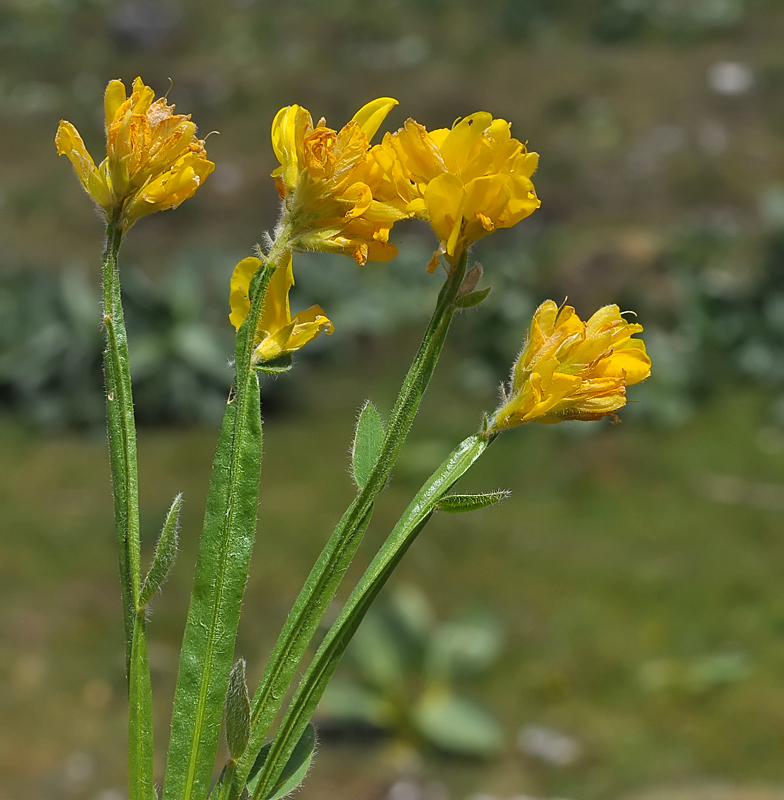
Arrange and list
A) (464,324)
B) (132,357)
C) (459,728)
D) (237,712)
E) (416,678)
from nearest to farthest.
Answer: (237,712), (459,728), (416,678), (132,357), (464,324)


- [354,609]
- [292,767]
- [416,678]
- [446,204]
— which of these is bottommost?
[416,678]

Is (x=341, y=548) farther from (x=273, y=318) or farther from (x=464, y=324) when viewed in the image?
(x=464, y=324)

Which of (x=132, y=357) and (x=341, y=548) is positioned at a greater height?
(x=341, y=548)

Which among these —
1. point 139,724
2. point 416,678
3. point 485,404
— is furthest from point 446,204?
point 485,404

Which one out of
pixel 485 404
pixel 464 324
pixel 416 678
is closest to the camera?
pixel 416 678

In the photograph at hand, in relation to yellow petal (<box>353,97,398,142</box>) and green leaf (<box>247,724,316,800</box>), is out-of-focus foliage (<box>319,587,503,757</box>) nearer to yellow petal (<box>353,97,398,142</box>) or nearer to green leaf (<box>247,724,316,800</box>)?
green leaf (<box>247,724,316,800</box>)

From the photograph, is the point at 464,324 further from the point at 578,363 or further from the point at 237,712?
the point at 237,712

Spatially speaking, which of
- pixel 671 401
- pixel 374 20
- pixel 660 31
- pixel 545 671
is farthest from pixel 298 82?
pixel 545 671

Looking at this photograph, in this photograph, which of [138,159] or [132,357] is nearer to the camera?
[138,159]
